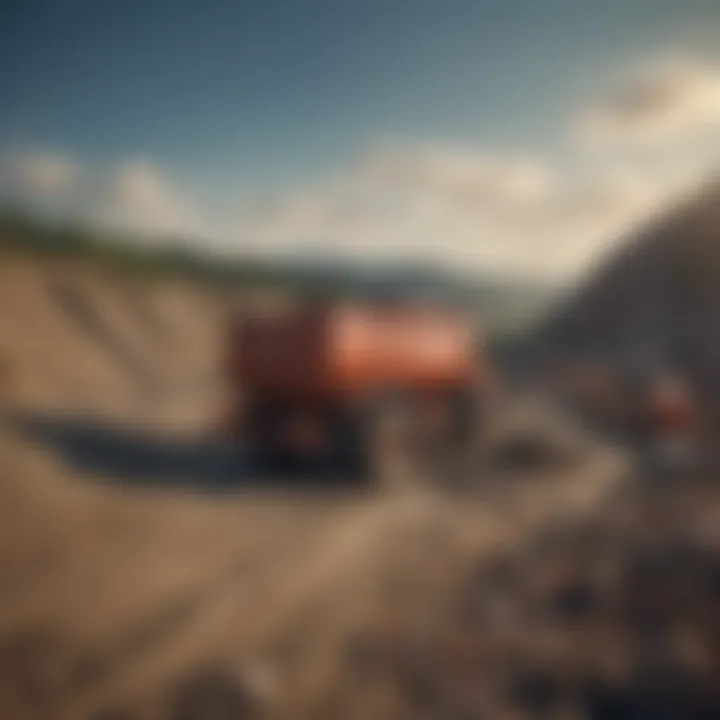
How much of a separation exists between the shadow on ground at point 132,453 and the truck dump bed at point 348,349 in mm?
413

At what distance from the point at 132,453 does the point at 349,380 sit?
3.94ft

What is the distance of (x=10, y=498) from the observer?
3.56 meters

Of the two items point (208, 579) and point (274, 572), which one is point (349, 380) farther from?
point (208, 579)

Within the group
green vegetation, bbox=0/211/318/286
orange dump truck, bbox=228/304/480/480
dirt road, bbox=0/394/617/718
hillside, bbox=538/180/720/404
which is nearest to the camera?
dirt road, bbox=0/394/617/718

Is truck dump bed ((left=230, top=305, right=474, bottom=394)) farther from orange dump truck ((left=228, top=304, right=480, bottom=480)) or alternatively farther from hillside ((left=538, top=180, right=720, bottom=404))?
hillside ((left=538, top=180, right=720, bottom=404))

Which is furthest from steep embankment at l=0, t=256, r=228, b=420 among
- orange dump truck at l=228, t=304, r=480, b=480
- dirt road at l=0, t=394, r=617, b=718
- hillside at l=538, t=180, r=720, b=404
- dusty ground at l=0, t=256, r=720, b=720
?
hillside at l=538, t=180, r=720, b=404

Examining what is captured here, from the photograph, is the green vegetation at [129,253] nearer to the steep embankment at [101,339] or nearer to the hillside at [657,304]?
the steep embankment at [101,339]

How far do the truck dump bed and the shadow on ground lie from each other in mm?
413

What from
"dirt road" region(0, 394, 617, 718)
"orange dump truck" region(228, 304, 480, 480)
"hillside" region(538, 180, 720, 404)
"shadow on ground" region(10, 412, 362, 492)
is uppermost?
"hillside" region(538, 180, 720, 404)

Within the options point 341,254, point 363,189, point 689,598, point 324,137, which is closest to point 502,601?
point 689,598

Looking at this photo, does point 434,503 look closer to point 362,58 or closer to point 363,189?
point 363,189

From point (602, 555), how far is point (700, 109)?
1957 mm

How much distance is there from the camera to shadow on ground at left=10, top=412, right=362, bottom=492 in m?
3.87

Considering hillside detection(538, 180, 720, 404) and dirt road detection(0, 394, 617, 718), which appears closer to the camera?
dirt road detection(0, 394, 617, 718)
